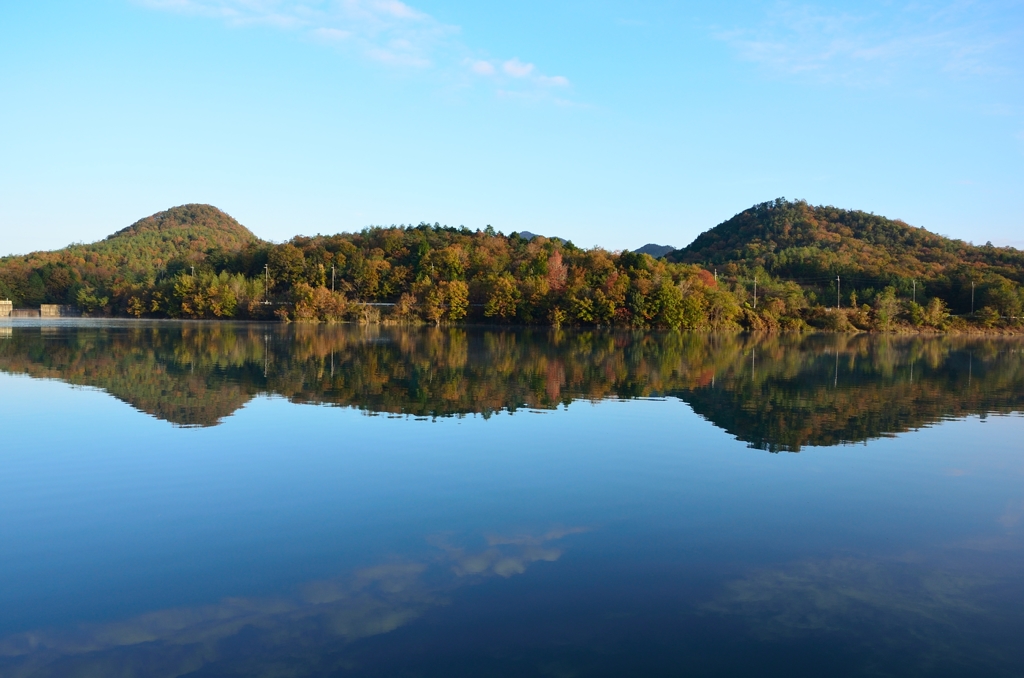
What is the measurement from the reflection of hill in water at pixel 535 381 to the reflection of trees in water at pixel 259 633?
757 centimetres

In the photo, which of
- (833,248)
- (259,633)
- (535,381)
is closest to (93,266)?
(535,381)

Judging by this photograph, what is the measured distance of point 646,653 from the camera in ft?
15.4

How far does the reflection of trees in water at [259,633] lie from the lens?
4.42 metres

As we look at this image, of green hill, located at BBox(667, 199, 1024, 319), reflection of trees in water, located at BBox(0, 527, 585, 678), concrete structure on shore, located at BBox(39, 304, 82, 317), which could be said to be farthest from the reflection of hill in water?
concrete structure on shore, located at BBox(39, 304, 82, 317)

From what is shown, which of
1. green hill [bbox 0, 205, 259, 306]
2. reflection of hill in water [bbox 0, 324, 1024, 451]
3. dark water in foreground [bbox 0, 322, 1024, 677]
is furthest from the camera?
green hill [bbox 0, 205, 259, 306]

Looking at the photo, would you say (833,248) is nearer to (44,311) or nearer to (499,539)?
(44,311)

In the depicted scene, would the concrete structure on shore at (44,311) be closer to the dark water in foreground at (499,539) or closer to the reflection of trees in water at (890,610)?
the dark water in foreground at (499,539)

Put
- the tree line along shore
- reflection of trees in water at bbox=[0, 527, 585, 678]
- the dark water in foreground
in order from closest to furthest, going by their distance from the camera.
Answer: reflection of trees in water at bbox=[0, 527, 585, 678] < the dark water in foreground < the tree line along shore

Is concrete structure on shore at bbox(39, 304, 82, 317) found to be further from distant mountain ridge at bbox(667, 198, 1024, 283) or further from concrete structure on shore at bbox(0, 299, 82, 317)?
distant mountain ridge at bbox(667, 198, 1024, 283)

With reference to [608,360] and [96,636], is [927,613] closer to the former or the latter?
[96,636]

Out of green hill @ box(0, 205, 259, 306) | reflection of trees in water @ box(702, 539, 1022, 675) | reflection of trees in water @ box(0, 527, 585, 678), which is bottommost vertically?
reflection of trees in water @ box(702, 539, 1022, 675)

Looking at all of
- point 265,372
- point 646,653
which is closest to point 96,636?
point 646,653

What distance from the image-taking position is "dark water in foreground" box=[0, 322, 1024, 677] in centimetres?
473

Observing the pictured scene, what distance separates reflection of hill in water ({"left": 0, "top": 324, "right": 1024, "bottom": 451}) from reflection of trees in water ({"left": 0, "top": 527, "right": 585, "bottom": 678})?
24.8ft
